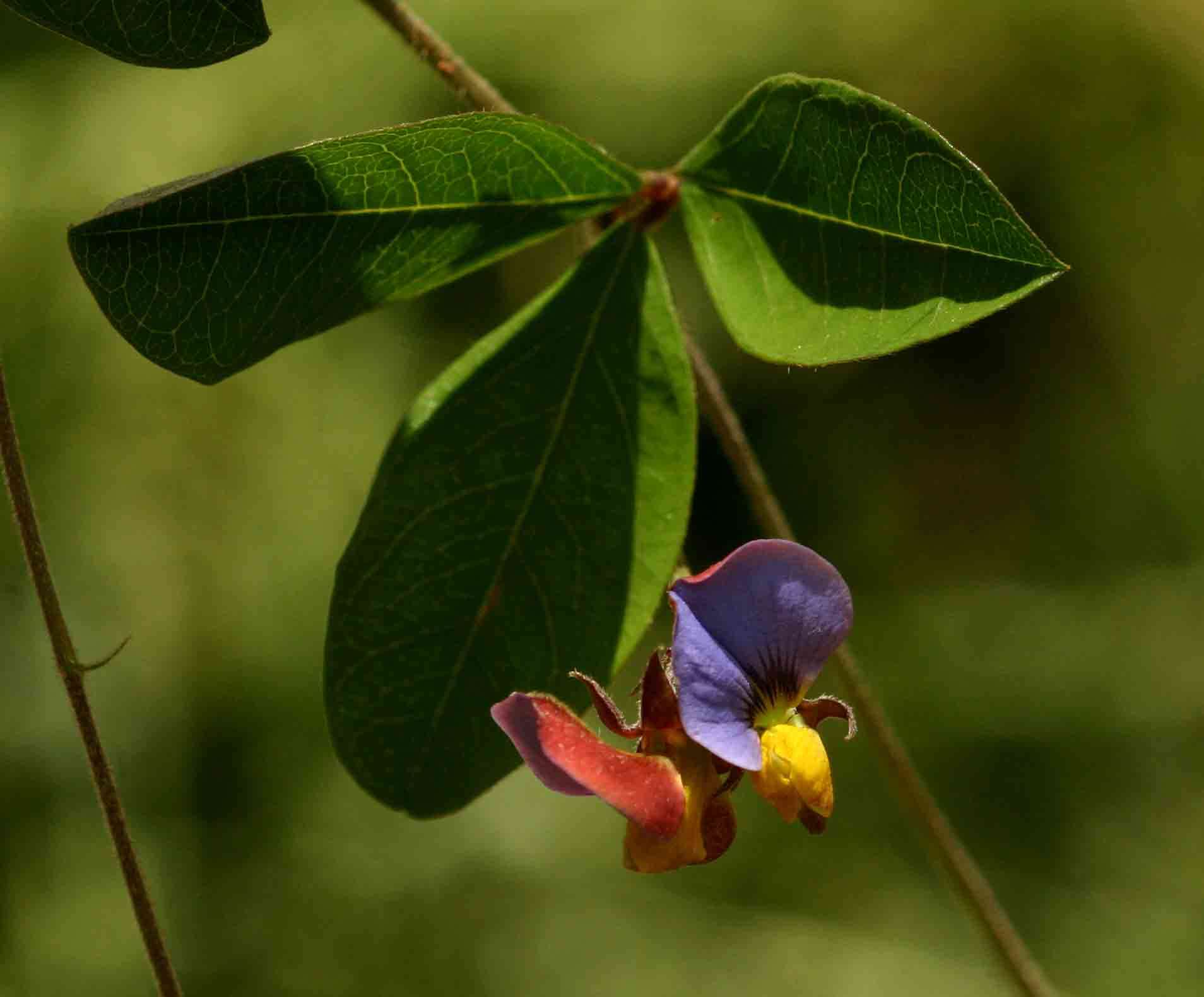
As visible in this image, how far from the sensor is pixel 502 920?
2.34 meters

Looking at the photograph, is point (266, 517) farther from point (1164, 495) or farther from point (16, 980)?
point (1164, 495)

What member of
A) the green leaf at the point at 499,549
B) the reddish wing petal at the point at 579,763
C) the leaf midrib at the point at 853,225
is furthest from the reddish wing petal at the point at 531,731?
the leaf midrib at the point at 853,225

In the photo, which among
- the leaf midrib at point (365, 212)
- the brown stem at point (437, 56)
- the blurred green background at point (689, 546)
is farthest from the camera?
the blurred green background at point (689, 546)

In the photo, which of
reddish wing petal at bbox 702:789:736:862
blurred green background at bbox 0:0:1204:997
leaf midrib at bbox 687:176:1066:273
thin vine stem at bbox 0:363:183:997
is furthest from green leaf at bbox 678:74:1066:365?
blurred green background at bbox 0:0:1204:997

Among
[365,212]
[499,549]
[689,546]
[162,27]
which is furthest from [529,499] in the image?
[689,546]

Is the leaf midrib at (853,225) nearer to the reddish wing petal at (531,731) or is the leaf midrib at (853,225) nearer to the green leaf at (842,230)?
the green leaf at (842,230)

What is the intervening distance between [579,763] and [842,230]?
356 millimetres

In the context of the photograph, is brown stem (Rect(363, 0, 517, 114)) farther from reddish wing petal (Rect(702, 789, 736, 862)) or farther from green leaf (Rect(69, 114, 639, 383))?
reddish wing petal (Rect(702, 789, 736, 862))

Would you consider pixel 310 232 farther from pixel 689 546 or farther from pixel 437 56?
pixel 689 546

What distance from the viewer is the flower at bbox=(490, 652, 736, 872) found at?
2.19ft

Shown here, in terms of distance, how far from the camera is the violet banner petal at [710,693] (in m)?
0.71

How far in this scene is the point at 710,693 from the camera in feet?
2.38

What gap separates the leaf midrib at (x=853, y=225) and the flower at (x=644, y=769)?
261 millimetres

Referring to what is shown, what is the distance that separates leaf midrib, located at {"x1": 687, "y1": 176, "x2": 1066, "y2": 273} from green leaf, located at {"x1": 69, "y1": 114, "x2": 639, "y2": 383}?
78 millimetres
